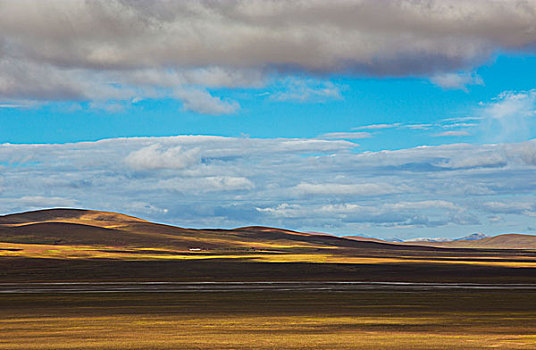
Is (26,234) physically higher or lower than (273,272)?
higher

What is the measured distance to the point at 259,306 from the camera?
4166 cm

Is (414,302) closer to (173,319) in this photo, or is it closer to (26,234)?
(173,319)

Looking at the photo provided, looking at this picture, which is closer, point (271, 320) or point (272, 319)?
point (271, 320)

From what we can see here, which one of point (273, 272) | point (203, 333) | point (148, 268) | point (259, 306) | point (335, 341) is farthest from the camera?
point (148, 268)

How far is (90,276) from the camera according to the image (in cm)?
8181

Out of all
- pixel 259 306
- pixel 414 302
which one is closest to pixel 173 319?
pixel 259 306

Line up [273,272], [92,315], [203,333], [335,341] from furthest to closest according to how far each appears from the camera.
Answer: [273,272], [92,315], [203,333], [335,341]

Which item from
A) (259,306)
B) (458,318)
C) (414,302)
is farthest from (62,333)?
(414,302)

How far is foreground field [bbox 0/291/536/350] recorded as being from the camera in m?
25.2

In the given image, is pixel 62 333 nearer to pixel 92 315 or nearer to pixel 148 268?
pixel 92 315

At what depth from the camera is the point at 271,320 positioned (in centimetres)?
3350

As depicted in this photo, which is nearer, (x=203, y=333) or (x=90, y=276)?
(x=203, y=333)

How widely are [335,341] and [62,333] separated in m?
11.3

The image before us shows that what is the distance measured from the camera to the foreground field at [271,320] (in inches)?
991
